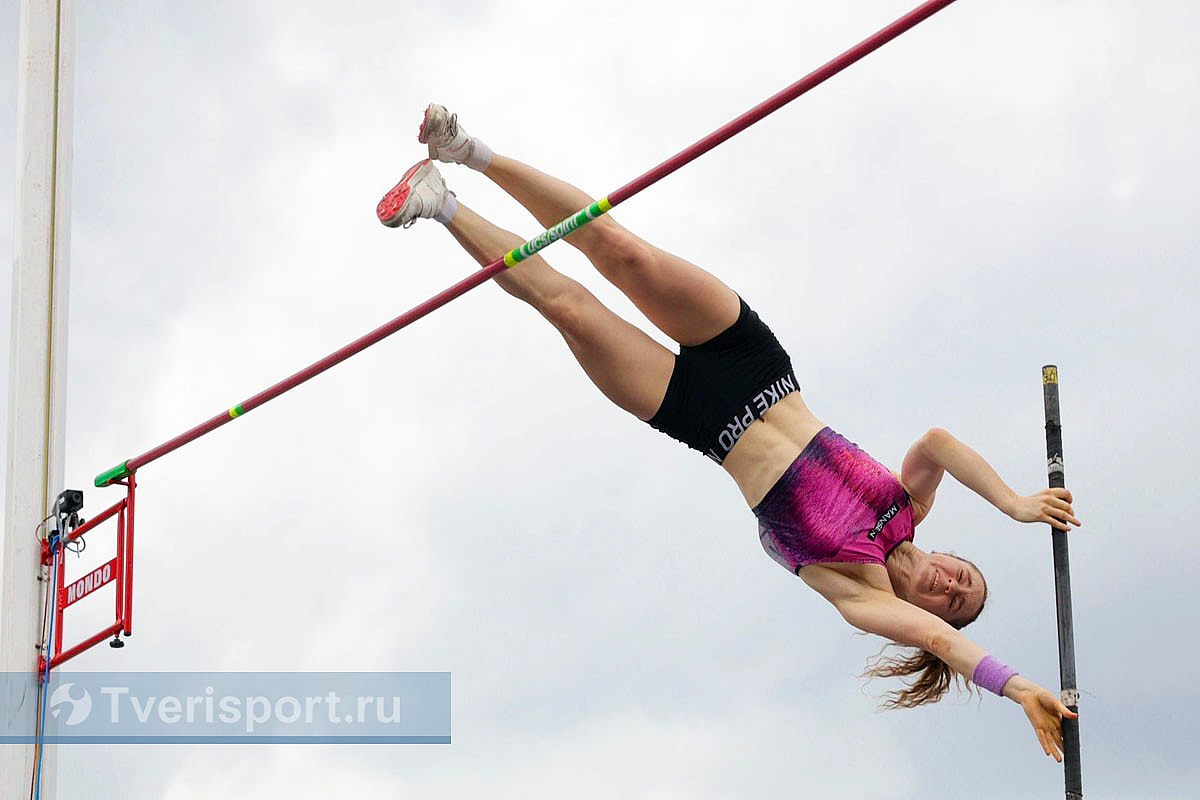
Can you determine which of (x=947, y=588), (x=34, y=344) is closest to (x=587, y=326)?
(x=947, y=588)

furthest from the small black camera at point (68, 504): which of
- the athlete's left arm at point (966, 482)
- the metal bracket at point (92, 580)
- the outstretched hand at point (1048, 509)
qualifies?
the outstretched hand at point (1048, 509)

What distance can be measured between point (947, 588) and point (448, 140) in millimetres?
2173

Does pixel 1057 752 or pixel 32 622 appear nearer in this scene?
pixel 1057 752

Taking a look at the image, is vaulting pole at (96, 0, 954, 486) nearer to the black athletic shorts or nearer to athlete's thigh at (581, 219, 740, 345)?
athlete's thigh at (581, 219, 740, 345)

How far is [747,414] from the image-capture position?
6.51 metres

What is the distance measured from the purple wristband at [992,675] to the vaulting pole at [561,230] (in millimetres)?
1745

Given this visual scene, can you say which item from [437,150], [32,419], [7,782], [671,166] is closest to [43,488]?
[32,419]

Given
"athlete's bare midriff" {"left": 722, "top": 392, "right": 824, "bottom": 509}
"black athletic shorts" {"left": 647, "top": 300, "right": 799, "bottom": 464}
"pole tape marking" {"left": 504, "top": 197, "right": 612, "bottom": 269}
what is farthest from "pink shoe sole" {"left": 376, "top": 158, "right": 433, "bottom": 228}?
"athlete's bare midriff" {"left": 722, "top": 392, "right": 824, "bottom": 509}

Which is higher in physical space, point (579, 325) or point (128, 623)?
point (579, 325)

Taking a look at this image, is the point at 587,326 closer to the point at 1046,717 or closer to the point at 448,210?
the point at 448,210

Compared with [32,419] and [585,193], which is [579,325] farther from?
[32,419]

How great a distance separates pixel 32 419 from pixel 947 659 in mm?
3177

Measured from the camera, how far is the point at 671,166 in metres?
5.81

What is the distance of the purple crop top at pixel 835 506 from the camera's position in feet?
21.2
